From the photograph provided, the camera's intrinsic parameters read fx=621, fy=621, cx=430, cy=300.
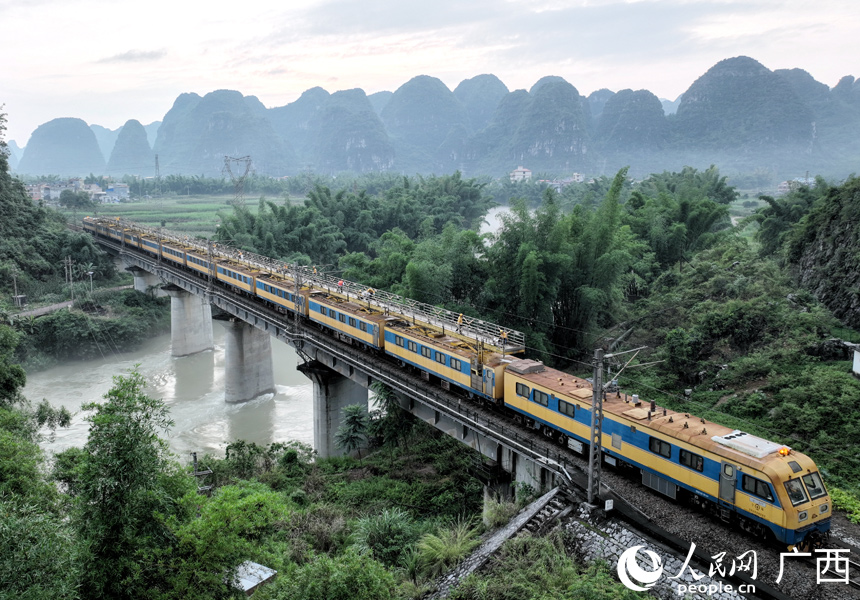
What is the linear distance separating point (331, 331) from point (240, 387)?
12.6m

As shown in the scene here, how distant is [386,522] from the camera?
18.8 metres

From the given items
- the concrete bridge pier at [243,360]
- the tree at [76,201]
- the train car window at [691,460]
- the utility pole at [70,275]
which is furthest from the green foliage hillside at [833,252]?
the tree at [76,201]

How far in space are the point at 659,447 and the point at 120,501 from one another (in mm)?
12337

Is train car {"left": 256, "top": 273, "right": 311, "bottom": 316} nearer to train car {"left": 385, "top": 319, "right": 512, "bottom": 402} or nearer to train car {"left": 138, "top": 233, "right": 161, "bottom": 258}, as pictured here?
train car {"left": 385, "top": 319, "right": 512, "bottom": 402}

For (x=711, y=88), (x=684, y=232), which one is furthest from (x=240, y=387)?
(x=711, y=88)

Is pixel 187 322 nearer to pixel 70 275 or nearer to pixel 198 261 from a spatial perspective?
pixel 198 261

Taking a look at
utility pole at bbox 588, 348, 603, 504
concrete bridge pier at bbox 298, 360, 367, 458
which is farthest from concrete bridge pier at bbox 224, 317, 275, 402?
utility pole at bbox 588, 348, 603, 504

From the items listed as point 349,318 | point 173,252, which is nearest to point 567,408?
point 349,318

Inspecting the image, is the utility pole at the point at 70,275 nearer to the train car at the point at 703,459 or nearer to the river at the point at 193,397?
the river at the point at 193,397

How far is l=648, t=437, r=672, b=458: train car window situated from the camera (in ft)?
51.1

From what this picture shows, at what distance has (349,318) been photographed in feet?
96.4

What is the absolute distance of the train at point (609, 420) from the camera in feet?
44.6

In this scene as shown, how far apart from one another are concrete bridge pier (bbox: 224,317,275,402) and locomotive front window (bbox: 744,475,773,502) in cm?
3393

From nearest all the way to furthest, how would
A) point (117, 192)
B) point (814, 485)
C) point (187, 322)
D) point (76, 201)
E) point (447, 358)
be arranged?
point (814, 485) → point (447, 358) → point (187, 322) → point (76, 201) → point (117, 192)
